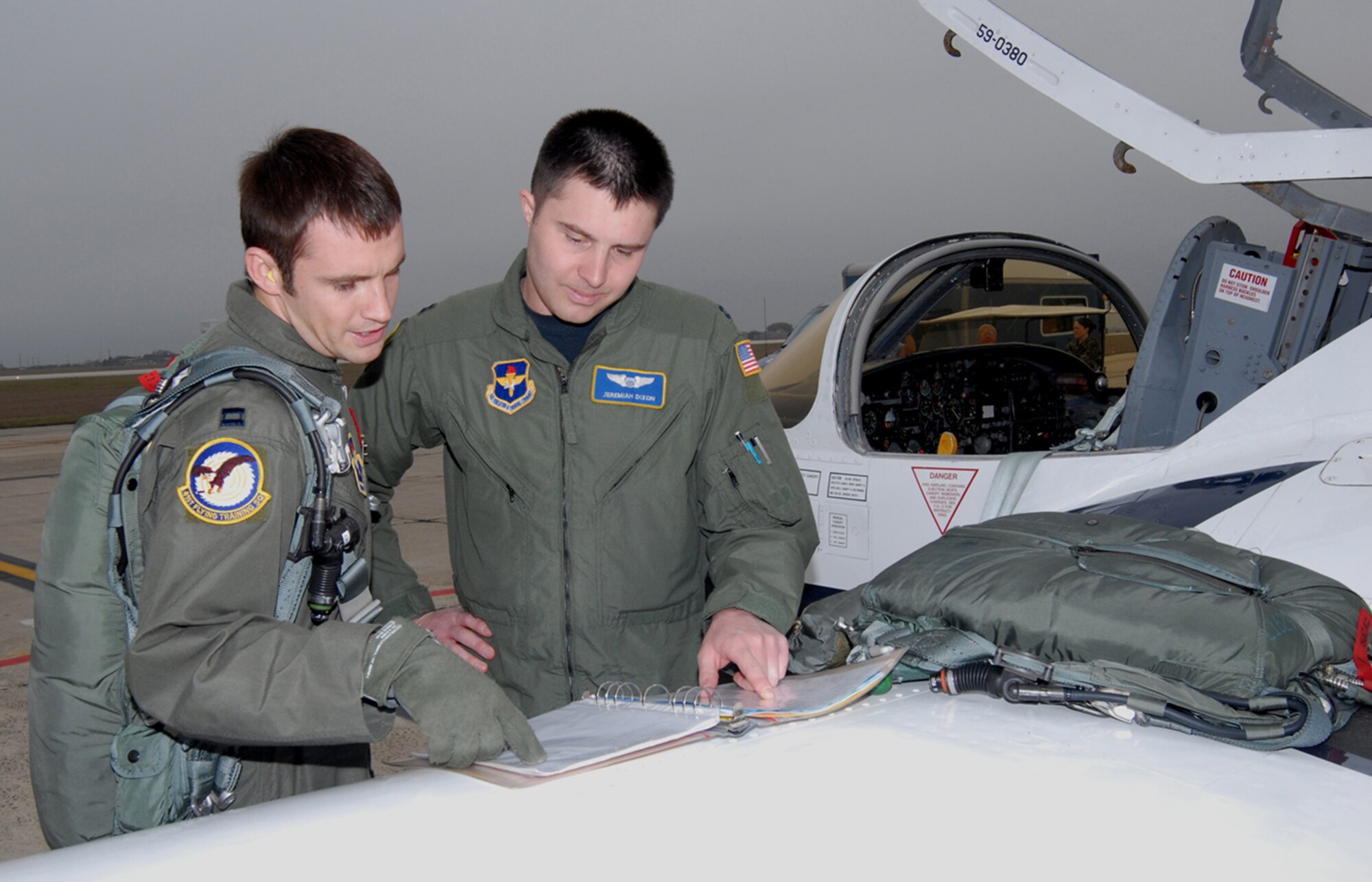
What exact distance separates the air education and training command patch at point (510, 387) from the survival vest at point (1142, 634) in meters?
0.77

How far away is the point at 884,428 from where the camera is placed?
14.5 feet

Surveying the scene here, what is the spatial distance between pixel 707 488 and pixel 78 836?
1188mm

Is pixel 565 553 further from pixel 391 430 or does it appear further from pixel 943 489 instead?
pixel 943 489

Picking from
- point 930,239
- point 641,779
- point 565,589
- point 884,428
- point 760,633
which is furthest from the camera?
point 884,428

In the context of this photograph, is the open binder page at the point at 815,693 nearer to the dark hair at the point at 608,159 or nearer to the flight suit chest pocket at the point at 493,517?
the flight suit chest pocket at the point at 493,517

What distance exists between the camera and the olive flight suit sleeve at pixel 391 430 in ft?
6.69

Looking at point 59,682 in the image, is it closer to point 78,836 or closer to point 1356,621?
point 78,836

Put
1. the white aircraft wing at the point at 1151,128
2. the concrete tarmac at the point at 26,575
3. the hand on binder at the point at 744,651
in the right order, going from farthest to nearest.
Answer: the concrete tarmac at the point at 26,575 → the white aircraft wing at the point at 1151,128 → the hand on binder at the point at 744,651

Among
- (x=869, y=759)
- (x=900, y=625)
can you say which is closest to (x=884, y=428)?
(x=900, y=625)

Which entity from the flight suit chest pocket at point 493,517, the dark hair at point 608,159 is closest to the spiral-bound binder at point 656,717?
the flight suit chest pocket at point 493,517

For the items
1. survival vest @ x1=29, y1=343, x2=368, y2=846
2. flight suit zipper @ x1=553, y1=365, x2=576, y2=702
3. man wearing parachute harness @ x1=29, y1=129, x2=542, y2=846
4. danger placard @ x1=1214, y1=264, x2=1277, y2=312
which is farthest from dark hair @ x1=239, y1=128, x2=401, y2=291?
danger placard @ x1=1214, y1=264, x2=1277, y2=312

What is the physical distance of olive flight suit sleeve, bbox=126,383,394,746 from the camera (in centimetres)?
108

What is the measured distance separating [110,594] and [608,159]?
41.7 inches

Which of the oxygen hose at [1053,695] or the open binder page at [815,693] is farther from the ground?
the oxygen hose at [1053,695]
